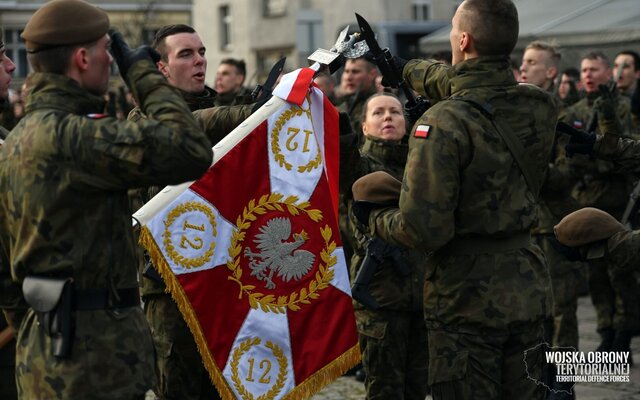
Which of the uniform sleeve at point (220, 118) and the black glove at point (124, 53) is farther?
the uniform sleeve at point (220, 118)

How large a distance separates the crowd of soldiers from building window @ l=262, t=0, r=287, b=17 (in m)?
37.1

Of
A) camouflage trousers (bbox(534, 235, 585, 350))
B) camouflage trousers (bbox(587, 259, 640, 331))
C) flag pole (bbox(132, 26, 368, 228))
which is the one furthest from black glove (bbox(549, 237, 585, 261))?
camouflage trousers (bbox(587, 259, 640, 331))

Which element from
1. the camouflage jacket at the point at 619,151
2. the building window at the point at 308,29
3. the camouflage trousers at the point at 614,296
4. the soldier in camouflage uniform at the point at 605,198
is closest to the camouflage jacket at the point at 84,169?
the camouflage jacket at the point at 619,151

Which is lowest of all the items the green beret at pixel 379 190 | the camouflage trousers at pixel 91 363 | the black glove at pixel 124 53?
the camouflage trousers at pixel 91 363

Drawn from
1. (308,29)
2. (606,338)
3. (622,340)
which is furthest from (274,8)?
(622,340)

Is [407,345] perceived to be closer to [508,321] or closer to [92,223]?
[508,321]

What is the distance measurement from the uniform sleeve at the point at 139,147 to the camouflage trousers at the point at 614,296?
5.83 m

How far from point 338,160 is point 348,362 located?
3.38 ft

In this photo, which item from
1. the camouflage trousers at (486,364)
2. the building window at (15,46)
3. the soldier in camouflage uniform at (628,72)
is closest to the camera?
the camouflage trousers at (486,364)

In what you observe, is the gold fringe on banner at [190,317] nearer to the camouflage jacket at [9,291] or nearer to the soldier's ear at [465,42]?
the camouflage jacket at [9,291]

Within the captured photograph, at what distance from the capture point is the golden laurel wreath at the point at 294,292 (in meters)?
5.52

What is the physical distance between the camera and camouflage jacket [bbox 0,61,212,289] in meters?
4.00

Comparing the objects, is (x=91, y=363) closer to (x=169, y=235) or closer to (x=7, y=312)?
(x=7, y=312)

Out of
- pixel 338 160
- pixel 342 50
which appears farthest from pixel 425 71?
pixel 338 160
